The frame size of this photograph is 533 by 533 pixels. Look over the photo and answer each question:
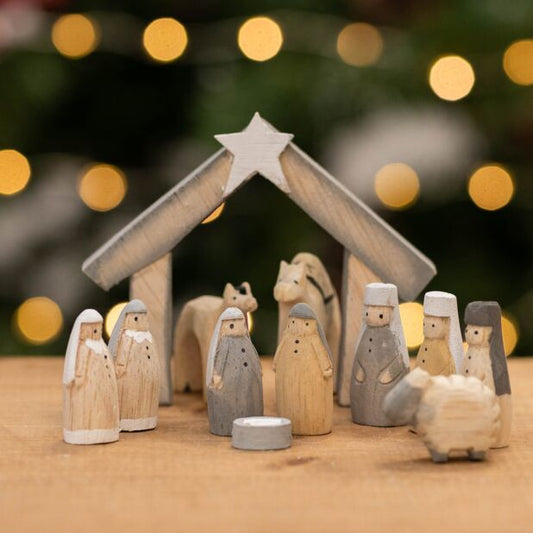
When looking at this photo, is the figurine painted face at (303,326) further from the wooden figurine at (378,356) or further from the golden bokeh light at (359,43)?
the golden bokeh light at (359,43)

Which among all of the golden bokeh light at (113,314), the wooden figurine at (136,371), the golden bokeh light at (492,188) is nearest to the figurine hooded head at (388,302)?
the wooden figurine at (136,371)

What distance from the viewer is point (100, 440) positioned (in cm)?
119

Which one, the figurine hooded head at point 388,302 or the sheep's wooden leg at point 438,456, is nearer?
the sheep's wooden leg at point 438,456

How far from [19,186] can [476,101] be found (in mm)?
830

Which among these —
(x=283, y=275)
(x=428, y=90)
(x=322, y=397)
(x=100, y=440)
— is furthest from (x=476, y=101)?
(x=100, y=440)

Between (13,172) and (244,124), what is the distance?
1.58 ft

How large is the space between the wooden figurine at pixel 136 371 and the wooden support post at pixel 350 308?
28 centimetres

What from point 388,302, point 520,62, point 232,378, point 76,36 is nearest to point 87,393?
point 232,378

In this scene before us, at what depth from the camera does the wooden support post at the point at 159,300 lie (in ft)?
4.67

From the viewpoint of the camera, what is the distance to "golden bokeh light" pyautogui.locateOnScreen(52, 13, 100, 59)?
1854 mm

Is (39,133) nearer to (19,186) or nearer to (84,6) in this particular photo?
(19,186)

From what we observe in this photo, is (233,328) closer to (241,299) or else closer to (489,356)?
(241,299)

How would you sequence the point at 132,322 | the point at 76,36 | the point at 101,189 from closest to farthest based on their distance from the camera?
the point at 132,322 < the point at 76,36 < the point at 101,189

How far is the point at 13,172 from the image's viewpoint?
1913 millimetres
